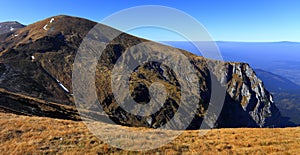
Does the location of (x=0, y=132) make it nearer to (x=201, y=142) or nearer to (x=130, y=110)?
(x=201, y=142)

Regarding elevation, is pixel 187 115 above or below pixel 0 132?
below

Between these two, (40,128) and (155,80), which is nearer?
(40,128)

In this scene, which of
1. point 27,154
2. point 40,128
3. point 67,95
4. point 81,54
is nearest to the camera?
point 27,154

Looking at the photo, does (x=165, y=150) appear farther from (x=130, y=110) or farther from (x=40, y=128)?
(x=130, y=110)

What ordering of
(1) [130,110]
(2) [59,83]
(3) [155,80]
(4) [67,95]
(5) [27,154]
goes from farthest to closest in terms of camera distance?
(3) [155,80] → (1) [130,110] → (2) [59,83] → (4) [67,95] → (5) [27,154]

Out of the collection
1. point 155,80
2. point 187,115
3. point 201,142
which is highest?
point 201,142

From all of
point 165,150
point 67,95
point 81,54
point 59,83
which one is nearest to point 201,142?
point 165,150
